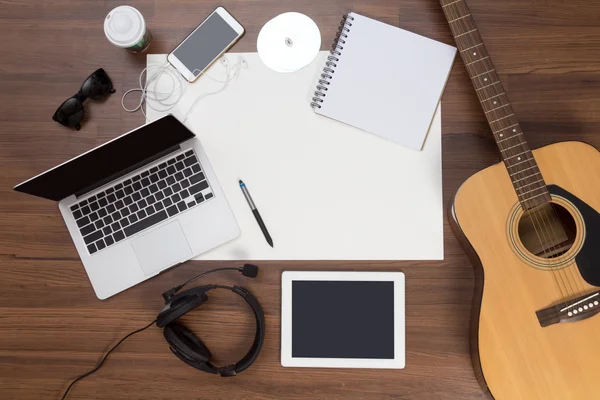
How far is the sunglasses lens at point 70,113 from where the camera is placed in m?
1.09

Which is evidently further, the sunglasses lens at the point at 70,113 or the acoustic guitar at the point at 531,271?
the sunglasses lens at the point at 70,113

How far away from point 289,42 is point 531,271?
0.63 m

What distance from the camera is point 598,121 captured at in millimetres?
1058

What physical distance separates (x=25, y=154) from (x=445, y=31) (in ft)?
2.88

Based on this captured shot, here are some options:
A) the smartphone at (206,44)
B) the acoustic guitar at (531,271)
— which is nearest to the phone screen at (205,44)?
the smartphone at (206,44)

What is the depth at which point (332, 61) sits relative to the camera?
3.53 ft

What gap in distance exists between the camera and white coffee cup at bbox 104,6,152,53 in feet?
3.44

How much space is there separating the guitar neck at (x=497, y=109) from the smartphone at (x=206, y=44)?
418mm

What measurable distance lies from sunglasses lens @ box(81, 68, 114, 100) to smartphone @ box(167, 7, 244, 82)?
0.44ft

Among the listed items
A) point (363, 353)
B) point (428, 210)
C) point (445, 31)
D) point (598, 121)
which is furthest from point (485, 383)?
point (445, 31)

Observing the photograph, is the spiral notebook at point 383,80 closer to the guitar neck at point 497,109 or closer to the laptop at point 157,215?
the guitar neck at point 497,109

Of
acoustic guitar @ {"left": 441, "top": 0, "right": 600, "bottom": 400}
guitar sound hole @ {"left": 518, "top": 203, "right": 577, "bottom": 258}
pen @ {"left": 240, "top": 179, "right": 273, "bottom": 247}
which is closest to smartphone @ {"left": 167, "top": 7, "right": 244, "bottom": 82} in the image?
pen @ {"left": 240, "top": 179, "right": 273, "bottom": 247}

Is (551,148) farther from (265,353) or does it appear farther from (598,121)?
(265,353)

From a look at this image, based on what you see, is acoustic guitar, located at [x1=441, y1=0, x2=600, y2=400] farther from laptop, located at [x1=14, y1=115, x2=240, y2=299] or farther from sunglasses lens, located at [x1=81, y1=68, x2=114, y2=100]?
sunglasses lens, located at [x1=81, y1=68, x2=114, y2=100]
